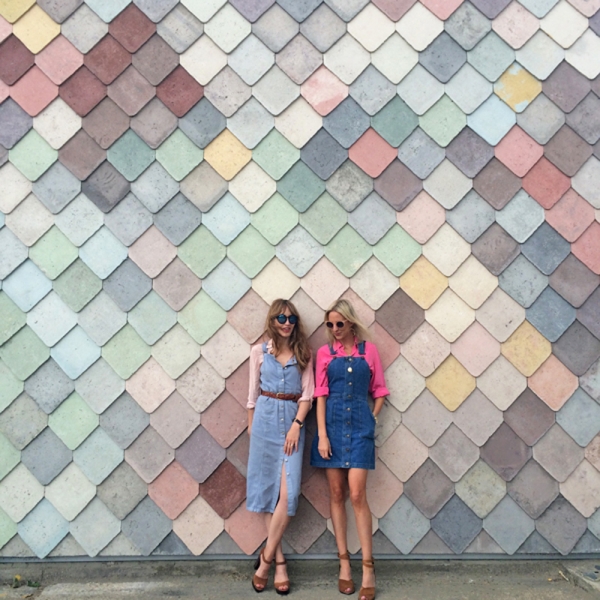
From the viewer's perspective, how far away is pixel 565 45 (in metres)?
3.26

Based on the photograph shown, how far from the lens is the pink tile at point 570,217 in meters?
3.20

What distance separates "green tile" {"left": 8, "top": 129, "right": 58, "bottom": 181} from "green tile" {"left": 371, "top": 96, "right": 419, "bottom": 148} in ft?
6.06

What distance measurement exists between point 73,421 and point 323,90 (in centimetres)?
232

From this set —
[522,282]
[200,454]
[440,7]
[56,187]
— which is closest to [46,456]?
[200,454]

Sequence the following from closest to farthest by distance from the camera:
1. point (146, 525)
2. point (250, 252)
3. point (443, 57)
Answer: point (146, 525)
point (250, 252)
point (443, 57)

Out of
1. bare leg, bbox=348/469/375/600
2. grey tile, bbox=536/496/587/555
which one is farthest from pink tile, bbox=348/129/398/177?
grey tile, bbox=536/496/587/555

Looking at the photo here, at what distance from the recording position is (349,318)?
2887 millimetres

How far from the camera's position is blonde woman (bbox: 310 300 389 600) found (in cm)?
281

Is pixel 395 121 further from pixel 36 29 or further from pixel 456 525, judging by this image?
pixel 456 525

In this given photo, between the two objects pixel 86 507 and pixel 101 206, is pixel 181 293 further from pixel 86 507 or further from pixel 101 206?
pixel 86 507

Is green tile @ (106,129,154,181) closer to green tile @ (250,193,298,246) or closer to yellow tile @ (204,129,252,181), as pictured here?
yellow tile @ (204,129,252,181)

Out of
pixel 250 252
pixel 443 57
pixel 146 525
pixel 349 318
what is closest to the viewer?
pixel 349 318

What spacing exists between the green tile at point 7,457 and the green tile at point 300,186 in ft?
6.67

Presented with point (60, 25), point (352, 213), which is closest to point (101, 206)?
point (60, 25)
